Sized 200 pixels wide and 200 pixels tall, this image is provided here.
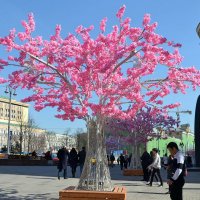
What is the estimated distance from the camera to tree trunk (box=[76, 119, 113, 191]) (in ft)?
37.0

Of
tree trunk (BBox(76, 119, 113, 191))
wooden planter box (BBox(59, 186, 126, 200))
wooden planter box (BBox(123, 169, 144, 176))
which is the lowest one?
wooden planter box (BBox(59, 186, 126, 200))

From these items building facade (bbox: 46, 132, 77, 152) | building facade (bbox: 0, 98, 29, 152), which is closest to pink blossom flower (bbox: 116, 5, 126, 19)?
building facade (bbox: 46, 132, 77, 152)

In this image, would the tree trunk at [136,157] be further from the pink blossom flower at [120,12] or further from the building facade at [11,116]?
the building facade at [11,116]

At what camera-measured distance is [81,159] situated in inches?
891

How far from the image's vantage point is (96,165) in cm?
1140

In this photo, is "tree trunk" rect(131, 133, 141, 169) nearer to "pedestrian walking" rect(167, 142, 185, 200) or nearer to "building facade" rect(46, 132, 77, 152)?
"pedestrian walking" rect(167, 142, 185, 200)

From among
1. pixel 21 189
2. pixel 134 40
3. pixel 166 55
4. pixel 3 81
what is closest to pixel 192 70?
pixel 166 55

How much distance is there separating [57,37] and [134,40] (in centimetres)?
219

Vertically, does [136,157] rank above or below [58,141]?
below

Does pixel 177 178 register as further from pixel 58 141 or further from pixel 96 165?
pixel 58 141

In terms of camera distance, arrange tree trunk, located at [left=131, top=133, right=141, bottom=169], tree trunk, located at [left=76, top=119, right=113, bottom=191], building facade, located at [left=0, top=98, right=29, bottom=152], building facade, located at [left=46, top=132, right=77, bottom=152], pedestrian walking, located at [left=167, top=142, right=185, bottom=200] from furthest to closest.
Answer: building facade, located at [left=0, top=98, right=29, bottom=152]
building facade, located at [left=46, top=132, right=77, bottom=152]
tree trunk, located at [left=131, top=133, right=141, bottom=169]
tree trunk, located at [left=76, top=119, right=113, bottom=191]
pedestrian walking, located at [left=167, top=142, right=185, bottom=200]

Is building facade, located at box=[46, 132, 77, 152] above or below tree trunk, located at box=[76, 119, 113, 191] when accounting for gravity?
above

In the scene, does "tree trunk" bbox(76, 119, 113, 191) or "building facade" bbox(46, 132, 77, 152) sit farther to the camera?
"building facade" bbox(46, 132, 77, 152)

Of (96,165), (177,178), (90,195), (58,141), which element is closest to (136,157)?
(96,165)
